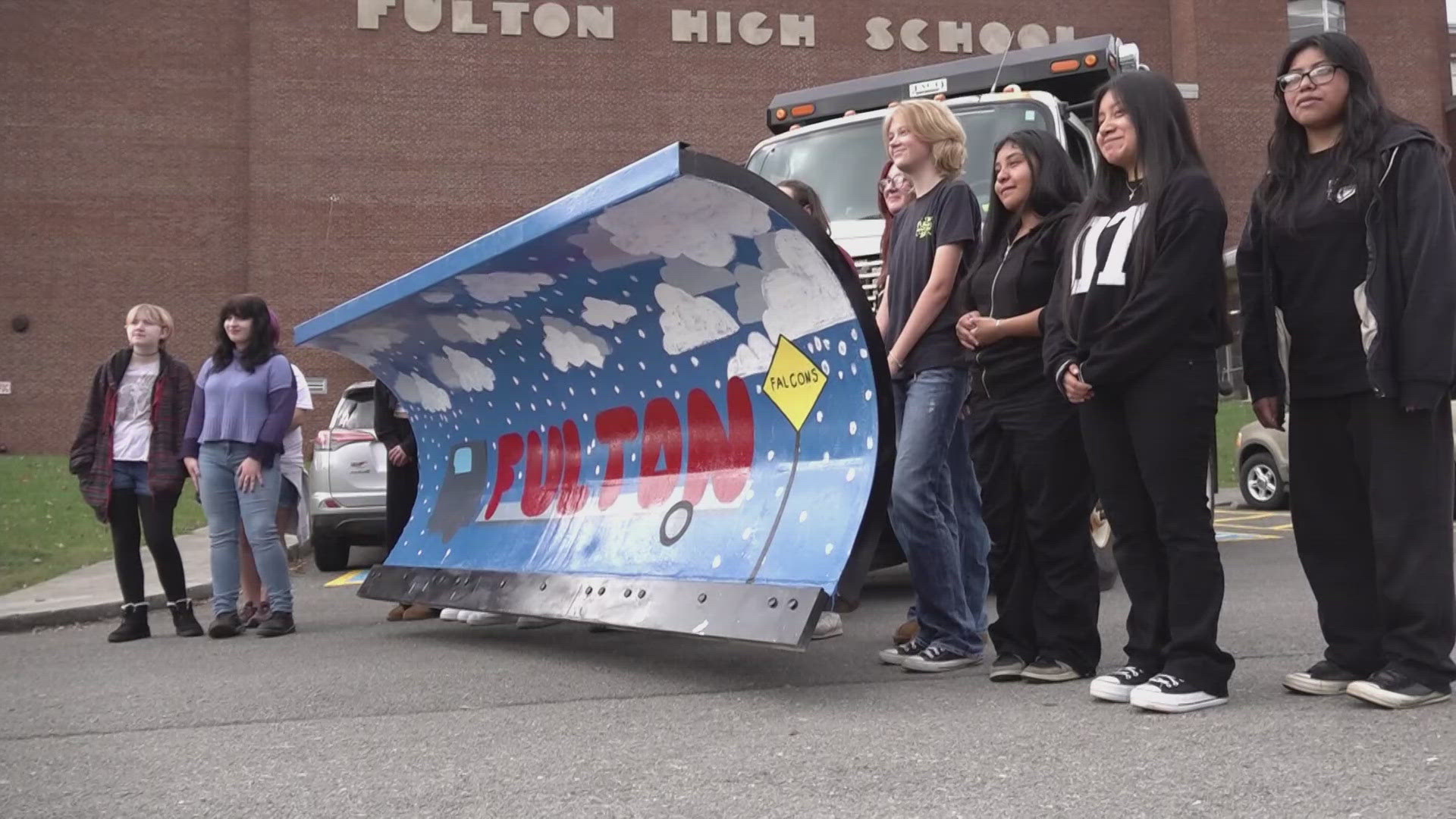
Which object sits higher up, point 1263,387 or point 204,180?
point 204,180

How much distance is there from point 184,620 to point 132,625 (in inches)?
10.3

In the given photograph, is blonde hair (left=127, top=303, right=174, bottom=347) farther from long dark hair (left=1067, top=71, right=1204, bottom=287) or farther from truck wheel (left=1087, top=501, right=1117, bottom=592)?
long dark hair (left=1067, top=71, right=1204, bottom=287)

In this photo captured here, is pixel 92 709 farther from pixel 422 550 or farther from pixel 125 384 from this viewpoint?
pixel 125 384

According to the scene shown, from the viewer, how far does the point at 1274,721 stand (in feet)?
12.8

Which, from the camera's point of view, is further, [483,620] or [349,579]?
[349,579]

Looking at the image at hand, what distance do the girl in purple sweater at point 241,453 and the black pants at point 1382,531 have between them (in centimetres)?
507

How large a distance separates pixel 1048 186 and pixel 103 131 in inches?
1310

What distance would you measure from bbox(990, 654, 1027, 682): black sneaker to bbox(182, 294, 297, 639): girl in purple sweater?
4.04 m

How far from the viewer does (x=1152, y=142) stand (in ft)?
14.0

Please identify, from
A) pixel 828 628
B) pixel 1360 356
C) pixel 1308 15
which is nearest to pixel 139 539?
pixel 828 628

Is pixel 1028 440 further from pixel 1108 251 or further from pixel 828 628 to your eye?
pixel 828 628

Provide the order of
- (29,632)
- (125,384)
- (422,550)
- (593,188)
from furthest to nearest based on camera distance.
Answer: (29,632) → (125,384) → (422,550) → (593,188)

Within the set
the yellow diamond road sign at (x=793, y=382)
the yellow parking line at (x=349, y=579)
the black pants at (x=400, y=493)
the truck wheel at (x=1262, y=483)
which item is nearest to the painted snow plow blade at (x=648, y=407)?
the yellow diamond road sign at (x=793, y=382)

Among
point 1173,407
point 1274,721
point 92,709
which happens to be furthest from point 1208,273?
point 92,709
